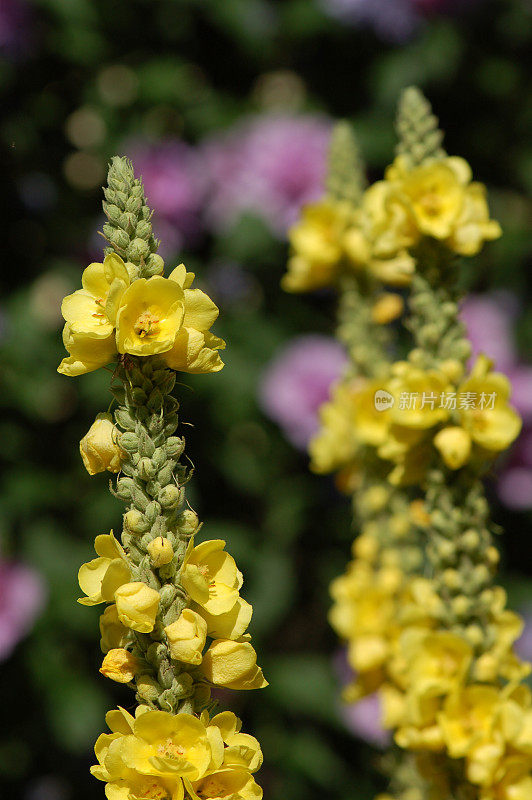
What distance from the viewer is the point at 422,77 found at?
7.28 feet

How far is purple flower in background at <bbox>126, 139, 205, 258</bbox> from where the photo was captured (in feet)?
6.82

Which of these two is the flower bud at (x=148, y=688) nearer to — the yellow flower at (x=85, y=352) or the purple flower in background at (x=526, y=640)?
the yellow flower at (x=85, y=352)

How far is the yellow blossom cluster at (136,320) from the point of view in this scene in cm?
49

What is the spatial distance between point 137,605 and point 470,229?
0.44m

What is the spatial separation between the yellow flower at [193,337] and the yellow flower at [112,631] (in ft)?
0.47

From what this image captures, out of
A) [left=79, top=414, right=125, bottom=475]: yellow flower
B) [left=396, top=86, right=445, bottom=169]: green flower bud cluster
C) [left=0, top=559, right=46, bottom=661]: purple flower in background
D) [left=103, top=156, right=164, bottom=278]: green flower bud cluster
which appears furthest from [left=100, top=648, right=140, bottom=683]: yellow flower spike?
[left=0, top=559, right=46, bottom=661]: purple flower in background

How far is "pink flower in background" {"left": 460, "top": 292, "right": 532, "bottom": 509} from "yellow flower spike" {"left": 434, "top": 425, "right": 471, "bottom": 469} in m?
1.27

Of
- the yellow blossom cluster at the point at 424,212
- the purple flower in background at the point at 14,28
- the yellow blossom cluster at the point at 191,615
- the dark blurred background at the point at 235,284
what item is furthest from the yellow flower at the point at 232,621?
the purple flower in background at the point at 14,28

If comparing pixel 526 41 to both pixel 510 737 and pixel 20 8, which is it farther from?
pixel 510 737

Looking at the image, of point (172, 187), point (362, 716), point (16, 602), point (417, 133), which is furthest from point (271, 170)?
point (417, 133)

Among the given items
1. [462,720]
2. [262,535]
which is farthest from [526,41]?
[462,720]

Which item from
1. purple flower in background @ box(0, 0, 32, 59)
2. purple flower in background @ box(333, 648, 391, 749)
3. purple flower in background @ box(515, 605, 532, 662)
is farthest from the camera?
purple flower in background @ box(0, 0, 32, 59)

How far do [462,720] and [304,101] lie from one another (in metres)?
1.92

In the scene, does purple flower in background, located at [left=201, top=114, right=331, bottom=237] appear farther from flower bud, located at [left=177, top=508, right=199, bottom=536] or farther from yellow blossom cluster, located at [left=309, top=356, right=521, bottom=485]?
flower bud, located at [left=177, top=508, right=199, bottom=536]
